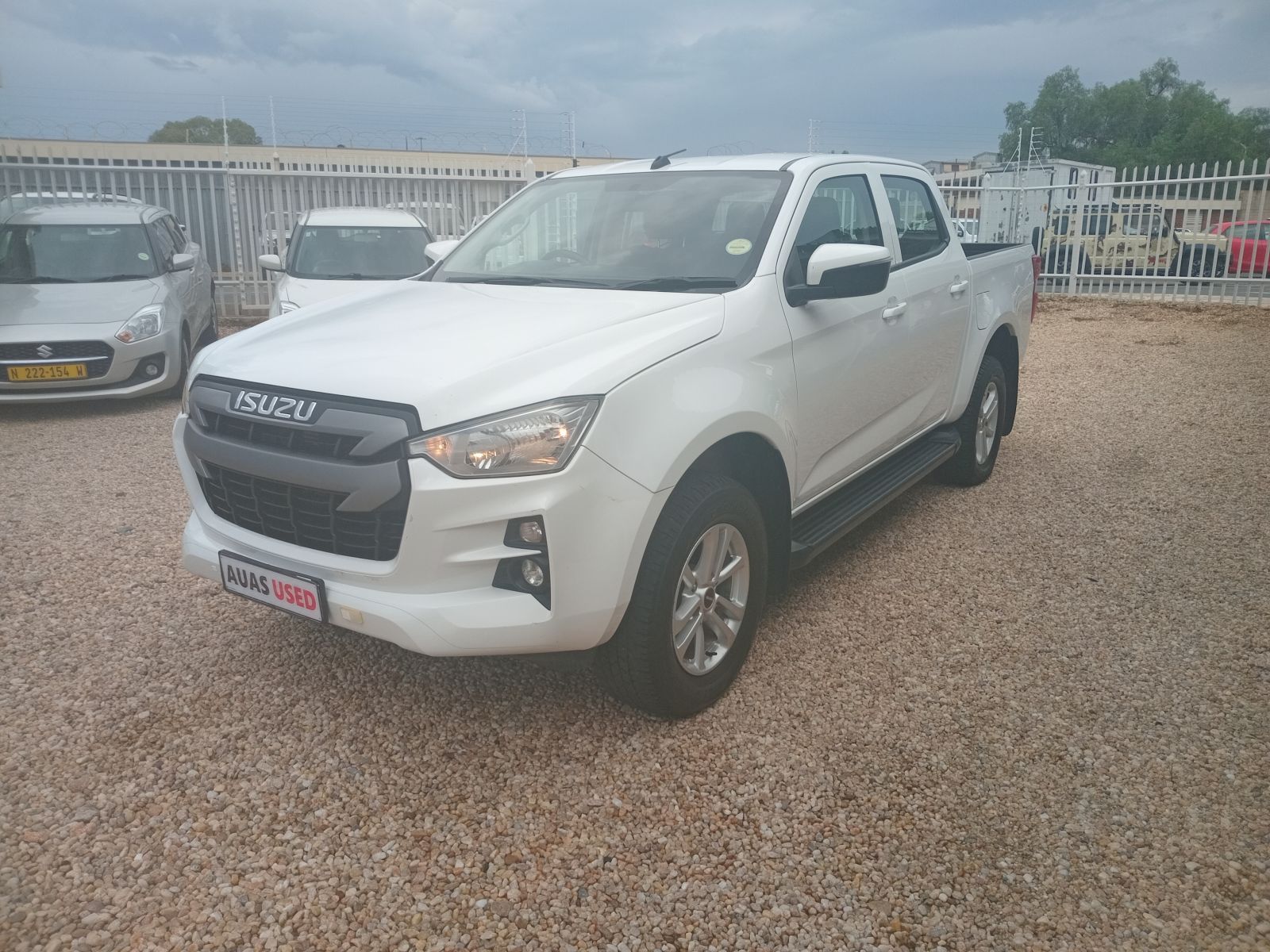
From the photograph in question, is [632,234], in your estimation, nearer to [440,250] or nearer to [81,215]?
[440,250]

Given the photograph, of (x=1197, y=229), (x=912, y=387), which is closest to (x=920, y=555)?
(x=912, y=387)

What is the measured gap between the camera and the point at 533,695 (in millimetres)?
3367

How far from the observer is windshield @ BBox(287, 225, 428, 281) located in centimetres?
944

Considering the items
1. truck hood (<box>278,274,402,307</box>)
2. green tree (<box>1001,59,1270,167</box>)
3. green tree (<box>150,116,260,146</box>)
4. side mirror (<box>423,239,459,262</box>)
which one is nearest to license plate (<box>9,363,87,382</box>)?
truck hood (<box>278,274,402,307</box>)

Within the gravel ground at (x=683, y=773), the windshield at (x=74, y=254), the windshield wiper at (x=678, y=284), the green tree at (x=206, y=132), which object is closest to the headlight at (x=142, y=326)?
the windshield at (x=74, y=254)

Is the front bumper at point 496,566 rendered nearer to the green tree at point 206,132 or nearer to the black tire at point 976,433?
the black tire at point 976,433

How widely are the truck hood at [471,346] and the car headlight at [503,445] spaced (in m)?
0.03

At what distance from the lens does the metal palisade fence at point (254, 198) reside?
13.4 meters

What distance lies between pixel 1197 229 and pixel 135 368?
51.4 feet

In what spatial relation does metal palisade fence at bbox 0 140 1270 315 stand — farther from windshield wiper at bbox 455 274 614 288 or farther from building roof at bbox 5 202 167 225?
windshield wiper at bbox 455 274 614 288

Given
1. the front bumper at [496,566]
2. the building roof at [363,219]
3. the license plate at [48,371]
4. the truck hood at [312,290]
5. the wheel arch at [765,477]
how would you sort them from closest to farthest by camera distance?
the front bumper at [496,566], the wheel arch at [765,477], the license plate at [48,371], the truck hood at [312,290], the building roof at [363,219]

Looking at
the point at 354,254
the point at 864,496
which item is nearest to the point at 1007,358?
the point at 864,496

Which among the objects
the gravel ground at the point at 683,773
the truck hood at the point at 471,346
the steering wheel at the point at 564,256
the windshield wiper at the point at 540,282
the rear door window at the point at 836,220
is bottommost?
the gravel ground at the point at 683,773

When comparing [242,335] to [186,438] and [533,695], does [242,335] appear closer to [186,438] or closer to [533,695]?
[186,438]
